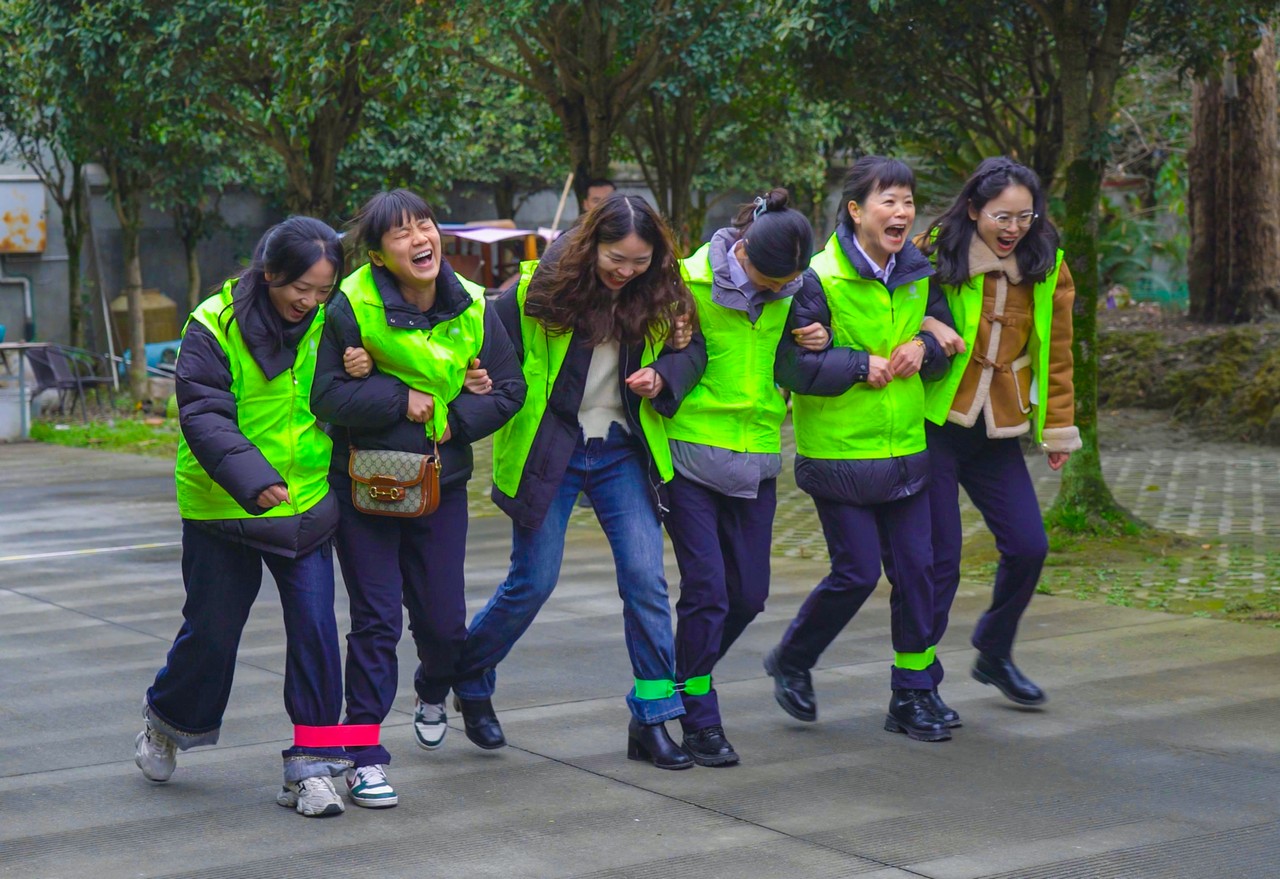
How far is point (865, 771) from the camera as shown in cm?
484

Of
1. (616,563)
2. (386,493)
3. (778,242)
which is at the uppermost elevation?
(778,242)

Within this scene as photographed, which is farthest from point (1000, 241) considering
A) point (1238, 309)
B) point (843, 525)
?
point (1238, 309)

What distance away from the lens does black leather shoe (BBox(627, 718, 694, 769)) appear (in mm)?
4844

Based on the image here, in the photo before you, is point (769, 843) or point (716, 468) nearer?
point (769, 843)

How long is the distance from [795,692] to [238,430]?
2.03m

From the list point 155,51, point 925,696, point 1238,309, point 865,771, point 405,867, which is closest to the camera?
A: point 405,867

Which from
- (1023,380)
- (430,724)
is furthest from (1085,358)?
(430,724)

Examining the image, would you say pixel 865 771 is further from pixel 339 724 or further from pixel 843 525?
pixel 339 724

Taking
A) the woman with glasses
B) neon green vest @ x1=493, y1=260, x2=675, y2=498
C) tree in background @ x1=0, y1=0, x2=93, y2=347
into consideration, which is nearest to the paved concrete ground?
the woman with glasses

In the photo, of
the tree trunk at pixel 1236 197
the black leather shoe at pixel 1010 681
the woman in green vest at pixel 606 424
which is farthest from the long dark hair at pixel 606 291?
the tree trunk at pixel 1236 197

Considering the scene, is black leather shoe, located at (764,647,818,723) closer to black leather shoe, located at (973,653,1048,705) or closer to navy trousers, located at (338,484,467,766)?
black leather shoe, located at (973,653,1048,705)

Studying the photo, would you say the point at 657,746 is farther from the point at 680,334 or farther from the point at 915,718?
the point at 680,334

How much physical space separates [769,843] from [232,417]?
1780 mm

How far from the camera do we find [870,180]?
503cm
